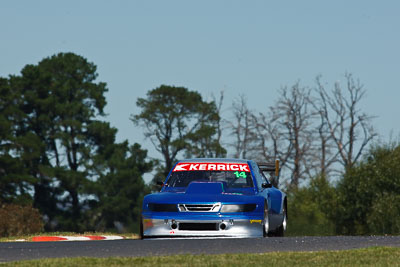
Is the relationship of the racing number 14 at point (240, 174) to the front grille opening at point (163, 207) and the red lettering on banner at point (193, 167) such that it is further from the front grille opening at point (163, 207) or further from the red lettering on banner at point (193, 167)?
the front grille opening at point (163, 207)

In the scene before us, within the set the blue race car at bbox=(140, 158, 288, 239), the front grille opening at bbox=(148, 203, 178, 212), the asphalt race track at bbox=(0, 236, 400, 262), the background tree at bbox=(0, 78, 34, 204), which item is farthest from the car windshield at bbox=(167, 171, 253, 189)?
the background tree at bbox=(0, 78, 34, 204)

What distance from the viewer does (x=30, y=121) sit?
2736 inches

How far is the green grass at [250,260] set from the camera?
12.5 metres

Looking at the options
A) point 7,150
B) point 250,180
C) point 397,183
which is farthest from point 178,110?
point 250,180

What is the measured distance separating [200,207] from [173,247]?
5.65ft

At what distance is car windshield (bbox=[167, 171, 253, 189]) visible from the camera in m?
17.5

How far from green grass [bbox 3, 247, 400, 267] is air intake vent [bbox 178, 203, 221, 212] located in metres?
2.67

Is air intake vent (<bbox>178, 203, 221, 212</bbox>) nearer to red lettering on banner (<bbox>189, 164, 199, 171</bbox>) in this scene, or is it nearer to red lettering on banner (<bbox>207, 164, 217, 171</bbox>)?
red lettering on banner (<bbox>207, 164, 217, 171</bbox>)

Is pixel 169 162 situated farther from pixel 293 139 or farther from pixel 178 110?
pixel 293 139

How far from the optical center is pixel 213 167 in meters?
17.7

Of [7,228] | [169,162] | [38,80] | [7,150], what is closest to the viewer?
[7,228]

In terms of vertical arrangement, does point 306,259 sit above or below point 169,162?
below

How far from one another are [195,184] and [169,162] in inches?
2258

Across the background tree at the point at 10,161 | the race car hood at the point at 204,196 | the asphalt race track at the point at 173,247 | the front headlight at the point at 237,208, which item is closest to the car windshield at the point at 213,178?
the race car hood at the point at 204,196
